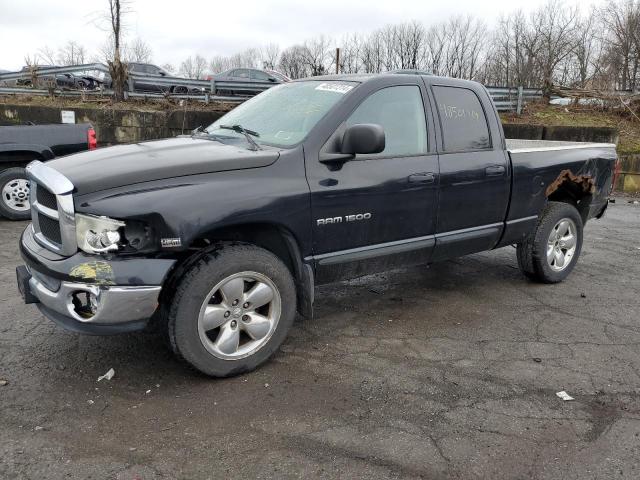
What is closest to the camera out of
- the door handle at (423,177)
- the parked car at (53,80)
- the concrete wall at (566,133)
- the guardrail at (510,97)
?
the door handle at (423,177)

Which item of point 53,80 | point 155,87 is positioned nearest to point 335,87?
point 155,87

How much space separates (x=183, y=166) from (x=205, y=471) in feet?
5.33

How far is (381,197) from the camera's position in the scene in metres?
3.79

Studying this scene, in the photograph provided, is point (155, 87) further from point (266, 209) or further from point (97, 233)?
point (97, 233)

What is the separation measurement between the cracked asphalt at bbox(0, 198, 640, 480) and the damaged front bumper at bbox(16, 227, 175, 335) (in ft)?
1.57

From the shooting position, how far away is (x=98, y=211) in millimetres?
2861

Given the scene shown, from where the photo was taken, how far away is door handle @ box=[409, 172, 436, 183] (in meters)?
3.96

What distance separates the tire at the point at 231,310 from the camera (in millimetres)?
3074

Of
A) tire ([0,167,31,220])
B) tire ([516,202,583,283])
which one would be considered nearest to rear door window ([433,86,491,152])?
tire ([516,202,583,283])

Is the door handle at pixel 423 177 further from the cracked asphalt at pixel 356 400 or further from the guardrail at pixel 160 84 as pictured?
the guardrail at pixel 160 84

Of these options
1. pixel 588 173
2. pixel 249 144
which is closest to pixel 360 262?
pixel 249 144

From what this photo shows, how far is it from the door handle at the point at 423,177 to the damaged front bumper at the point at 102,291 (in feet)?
6.12

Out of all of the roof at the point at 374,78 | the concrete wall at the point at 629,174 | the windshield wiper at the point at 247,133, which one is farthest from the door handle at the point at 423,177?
the concrete wall at the point at 629,174

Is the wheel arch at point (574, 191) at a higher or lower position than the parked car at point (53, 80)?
lower
